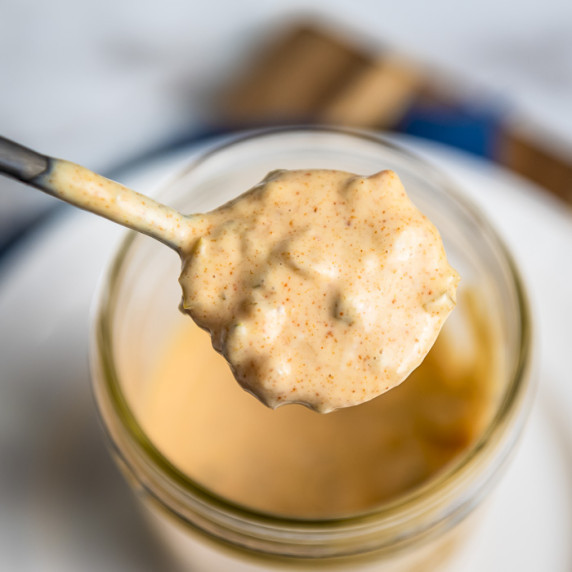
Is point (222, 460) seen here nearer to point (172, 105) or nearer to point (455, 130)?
point (455, 130)

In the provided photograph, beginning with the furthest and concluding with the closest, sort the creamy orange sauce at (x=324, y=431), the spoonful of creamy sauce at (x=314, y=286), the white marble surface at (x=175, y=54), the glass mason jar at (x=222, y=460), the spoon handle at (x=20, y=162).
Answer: the white marble surface at (x=175, y=54)
the creamy orange sauce at (x=324, y=431)
the glass mason jar at (x=222, y=460)
the spoonful of creamy sauce at (x=314, y=286)
the spoon handle at (x=20, y=162)

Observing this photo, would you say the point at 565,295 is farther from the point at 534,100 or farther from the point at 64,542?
the point at 534,100

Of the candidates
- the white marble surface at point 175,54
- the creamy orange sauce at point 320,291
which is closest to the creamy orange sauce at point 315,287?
the creamy orange sauce at point 320,291

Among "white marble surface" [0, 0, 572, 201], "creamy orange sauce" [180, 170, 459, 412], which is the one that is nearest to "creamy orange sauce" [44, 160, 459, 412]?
"creamy orange sauce" [180, 170, 459, 412]

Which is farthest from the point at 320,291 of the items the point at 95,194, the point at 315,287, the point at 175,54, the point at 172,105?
the point at 175,54

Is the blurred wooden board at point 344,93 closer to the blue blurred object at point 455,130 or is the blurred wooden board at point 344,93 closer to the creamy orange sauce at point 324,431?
the blue blurred object at point 455,130

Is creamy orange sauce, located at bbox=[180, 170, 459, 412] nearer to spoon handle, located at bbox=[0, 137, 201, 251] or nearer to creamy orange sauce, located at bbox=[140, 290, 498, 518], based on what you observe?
spoon handle, located at bbox=[0, 137, 201, 251]

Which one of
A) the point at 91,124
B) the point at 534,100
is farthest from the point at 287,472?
the point at 534,100
